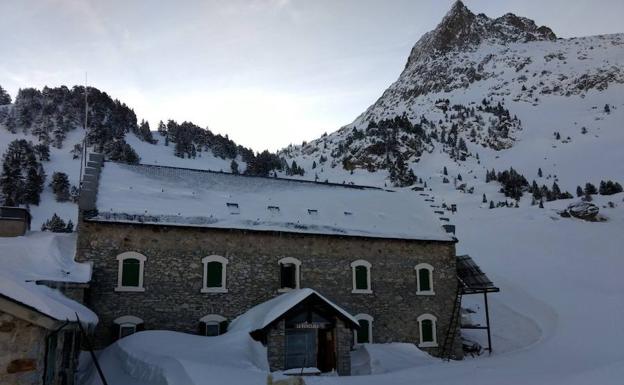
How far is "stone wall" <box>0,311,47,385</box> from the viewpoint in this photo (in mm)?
7527

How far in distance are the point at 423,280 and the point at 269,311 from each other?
940cm

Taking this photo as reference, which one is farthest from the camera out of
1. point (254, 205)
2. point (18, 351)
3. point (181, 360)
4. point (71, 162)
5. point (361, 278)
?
point (71, 162)

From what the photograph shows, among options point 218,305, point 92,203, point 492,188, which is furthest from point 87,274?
point 492,188

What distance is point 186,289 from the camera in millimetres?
20188

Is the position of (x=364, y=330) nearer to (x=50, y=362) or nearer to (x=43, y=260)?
(x=43, y=260)

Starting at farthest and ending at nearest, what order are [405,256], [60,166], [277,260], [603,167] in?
1. [603,167]
2. [60,166]
3. [405,256]
4. [277,260]

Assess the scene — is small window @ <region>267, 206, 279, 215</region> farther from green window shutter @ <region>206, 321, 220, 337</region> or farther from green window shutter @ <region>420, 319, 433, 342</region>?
green window shutter @ <region>420, 319, 433, 342</region>

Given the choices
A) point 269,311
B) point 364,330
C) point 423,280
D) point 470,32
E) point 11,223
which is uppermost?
point 470,32

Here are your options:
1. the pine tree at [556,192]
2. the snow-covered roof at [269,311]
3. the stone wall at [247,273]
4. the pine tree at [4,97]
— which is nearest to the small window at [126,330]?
the stone wall at [247,273]

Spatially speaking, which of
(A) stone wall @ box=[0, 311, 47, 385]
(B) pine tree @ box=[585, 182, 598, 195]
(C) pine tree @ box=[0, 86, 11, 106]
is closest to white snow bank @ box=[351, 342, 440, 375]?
(A) stone wall @ box=[0, 311, 47, 385]

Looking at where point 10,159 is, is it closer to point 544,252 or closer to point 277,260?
point 277,260

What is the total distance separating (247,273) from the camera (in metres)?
21.3

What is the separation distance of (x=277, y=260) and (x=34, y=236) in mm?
10019

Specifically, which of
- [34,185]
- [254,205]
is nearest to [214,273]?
[254,205]
